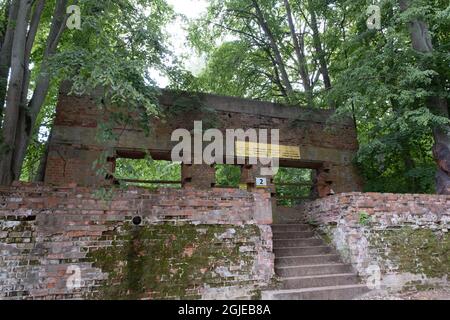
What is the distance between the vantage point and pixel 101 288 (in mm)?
4578

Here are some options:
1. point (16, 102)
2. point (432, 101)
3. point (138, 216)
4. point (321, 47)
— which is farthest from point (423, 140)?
point (16, 102)

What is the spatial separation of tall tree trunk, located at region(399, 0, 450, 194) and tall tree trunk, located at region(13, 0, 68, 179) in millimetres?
8193

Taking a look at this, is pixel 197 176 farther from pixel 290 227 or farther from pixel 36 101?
pixel 36 101

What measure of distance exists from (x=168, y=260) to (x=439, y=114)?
7.34 meters

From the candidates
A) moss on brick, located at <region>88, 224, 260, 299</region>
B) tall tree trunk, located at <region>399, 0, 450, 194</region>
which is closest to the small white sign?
moss on brick, located at <region>88, 224, 260, 299</region>

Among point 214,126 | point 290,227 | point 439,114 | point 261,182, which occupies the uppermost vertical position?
point 439,114

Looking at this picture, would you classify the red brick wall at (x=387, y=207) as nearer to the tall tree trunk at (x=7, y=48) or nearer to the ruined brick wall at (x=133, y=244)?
the ruined brick wall at (x=133, y=244)

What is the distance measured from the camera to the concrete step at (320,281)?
5589 mm

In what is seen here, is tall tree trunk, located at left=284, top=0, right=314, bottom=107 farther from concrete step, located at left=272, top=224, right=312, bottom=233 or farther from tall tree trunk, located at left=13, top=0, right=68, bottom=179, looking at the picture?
tall tree trunk, located at left=13, top=0, right=68, bottom=179

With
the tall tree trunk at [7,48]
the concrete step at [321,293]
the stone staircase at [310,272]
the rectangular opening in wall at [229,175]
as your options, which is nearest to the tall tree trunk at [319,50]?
the rectangular opening in wall at [229,175]

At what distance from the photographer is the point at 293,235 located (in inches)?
287

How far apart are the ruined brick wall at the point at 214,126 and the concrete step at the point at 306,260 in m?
2.97

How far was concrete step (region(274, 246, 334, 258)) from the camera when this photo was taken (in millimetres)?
6453

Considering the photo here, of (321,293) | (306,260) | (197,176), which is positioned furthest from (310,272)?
(197,176)
